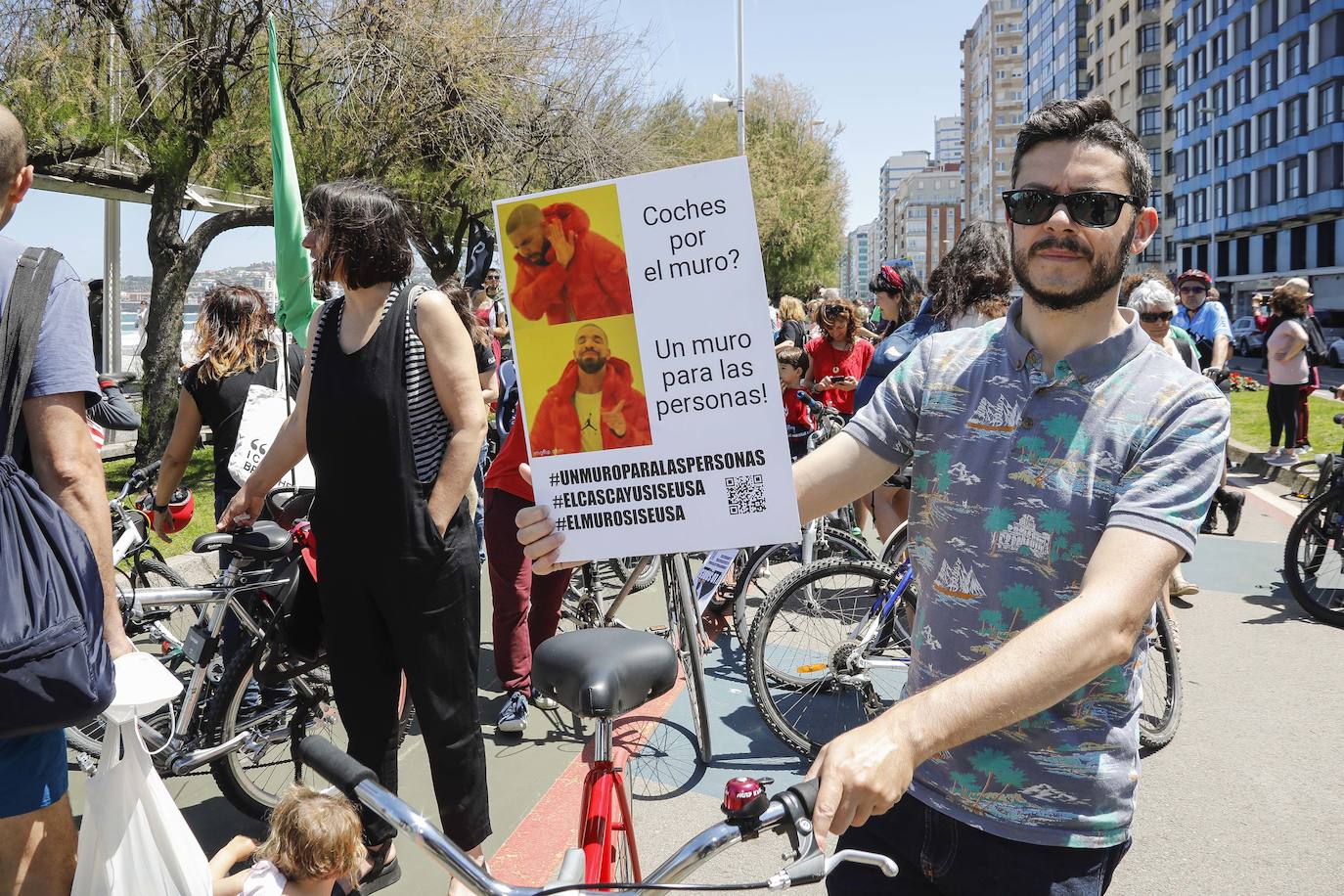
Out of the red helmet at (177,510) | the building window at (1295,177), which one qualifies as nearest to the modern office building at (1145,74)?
the building window at (1295,177)

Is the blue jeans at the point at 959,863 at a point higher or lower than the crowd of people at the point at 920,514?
lower

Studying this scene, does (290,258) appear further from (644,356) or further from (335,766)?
(335,766)

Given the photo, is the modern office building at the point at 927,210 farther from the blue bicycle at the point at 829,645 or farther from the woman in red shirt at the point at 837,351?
the blue bicycle at the point at 829,645

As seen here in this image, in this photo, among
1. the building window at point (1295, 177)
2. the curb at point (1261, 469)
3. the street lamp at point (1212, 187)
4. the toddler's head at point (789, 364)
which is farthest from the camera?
the street lamp at point (1212, 187)

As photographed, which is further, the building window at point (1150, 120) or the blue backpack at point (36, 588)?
the building window at point (1150, 120)

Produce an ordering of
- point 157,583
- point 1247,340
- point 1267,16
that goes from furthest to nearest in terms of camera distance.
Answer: point 1267,16
point 1247,340
point 157,583

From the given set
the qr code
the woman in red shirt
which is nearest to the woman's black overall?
the qr code

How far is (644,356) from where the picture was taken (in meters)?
2.19

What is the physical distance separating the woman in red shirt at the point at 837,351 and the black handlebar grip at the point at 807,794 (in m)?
6.35

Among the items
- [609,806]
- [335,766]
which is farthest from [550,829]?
[335,766]

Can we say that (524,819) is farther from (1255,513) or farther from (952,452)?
(1255,513)

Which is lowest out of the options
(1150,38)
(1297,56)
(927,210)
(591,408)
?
(591,408)

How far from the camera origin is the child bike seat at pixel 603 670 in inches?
81.0

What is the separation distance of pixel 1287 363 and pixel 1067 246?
11112mm
